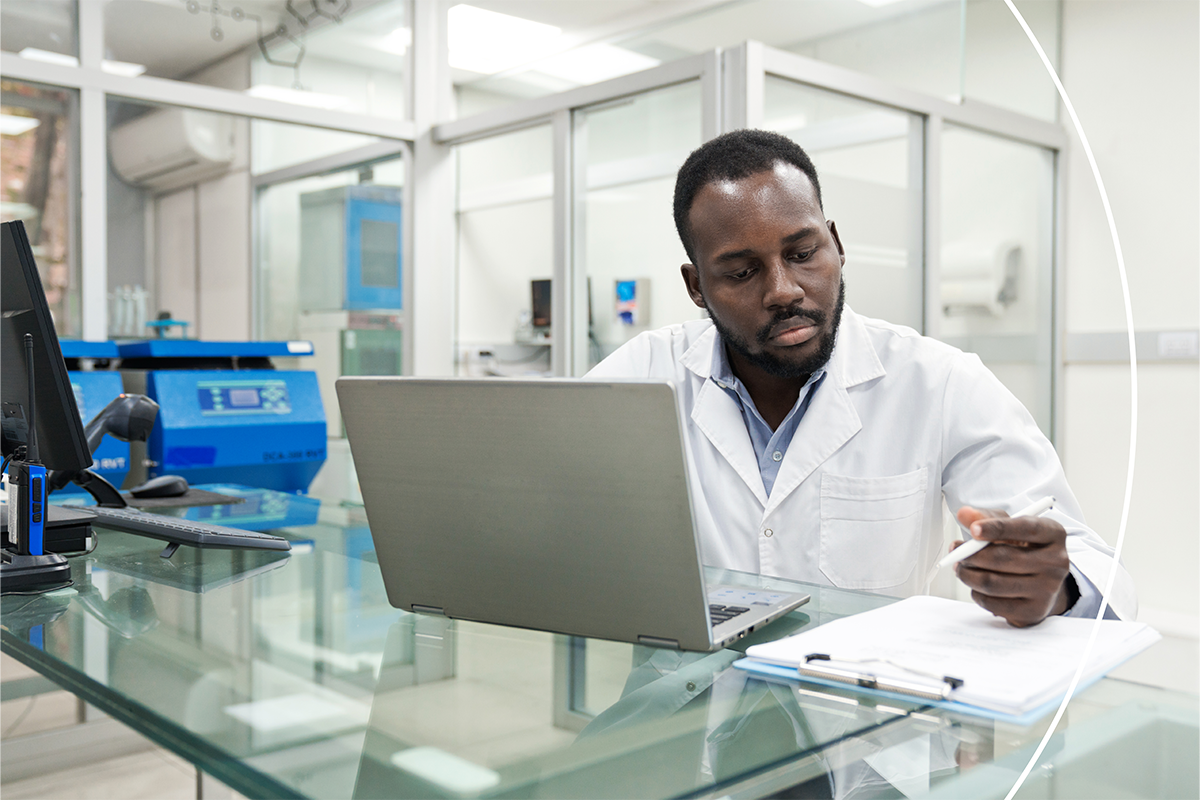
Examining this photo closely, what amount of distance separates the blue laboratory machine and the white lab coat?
147 cm

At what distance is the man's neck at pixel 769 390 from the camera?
1.40 meters

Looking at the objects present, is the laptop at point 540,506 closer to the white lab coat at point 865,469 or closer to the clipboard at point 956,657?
the clipboard at point 956,657

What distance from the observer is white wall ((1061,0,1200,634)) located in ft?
10.8

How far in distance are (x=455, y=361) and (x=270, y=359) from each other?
1.32 metres

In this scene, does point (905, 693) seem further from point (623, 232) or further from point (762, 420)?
point (623, 232)

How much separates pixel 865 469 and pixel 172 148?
2.88 m

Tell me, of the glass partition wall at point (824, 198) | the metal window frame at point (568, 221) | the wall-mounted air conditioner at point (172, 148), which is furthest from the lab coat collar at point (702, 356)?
the wall-mounted air conditioner at point (172, 148)

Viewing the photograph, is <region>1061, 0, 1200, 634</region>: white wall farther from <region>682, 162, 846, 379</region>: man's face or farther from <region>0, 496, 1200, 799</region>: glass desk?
<region>0, 496, 1200, 799</region>: glass desk

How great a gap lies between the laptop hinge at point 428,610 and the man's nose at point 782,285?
610 mm

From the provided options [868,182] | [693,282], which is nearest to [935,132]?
[868,182]

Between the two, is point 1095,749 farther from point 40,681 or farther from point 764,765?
point 40,681

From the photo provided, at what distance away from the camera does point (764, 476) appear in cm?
135

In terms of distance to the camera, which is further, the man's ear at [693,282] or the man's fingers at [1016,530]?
the man's ear at [693,282]

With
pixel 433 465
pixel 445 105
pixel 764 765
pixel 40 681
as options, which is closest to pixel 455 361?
pixel 445 105
